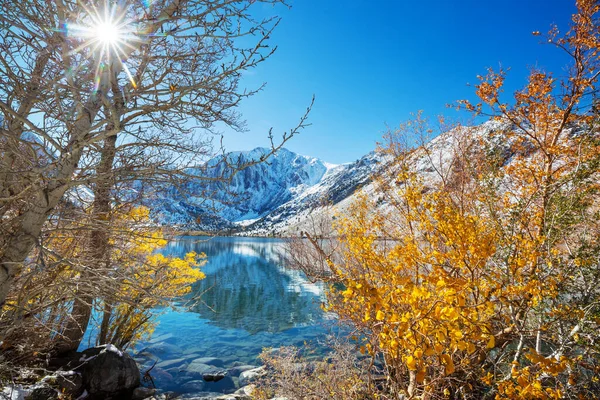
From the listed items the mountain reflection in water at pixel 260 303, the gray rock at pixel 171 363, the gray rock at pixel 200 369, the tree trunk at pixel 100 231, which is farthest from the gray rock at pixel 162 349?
the tree trunk at pixel 100 231

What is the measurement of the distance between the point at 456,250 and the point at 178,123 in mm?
4473

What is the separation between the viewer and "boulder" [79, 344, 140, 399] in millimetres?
8484

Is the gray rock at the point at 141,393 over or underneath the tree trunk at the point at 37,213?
underneath

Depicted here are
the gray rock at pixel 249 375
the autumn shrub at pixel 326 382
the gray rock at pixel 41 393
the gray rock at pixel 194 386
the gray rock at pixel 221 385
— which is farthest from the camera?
the gray rock at pixel 249 375

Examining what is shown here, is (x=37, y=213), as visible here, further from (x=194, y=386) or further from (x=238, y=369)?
(x=238, y=369)

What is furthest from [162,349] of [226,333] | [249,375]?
[249,375]

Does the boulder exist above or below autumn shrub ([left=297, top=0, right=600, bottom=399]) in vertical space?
below

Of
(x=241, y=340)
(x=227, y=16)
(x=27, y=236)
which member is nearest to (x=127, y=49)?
(x=227, y=16)

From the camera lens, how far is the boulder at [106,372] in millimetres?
8484

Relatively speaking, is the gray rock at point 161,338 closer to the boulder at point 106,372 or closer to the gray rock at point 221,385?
the gray rock at point 221,385

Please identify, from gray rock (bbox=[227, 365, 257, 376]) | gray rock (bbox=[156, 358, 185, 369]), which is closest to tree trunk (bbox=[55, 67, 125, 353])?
gray rock (bbox=[156, 358, 185, 369])

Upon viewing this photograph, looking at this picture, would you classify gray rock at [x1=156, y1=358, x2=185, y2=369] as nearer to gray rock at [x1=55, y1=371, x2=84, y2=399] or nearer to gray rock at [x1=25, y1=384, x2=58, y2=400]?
gray rock at [x1=55, y1=371, x2=84, y2=399]

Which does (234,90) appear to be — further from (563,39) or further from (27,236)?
(563,39)

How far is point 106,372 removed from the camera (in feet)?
29.1
